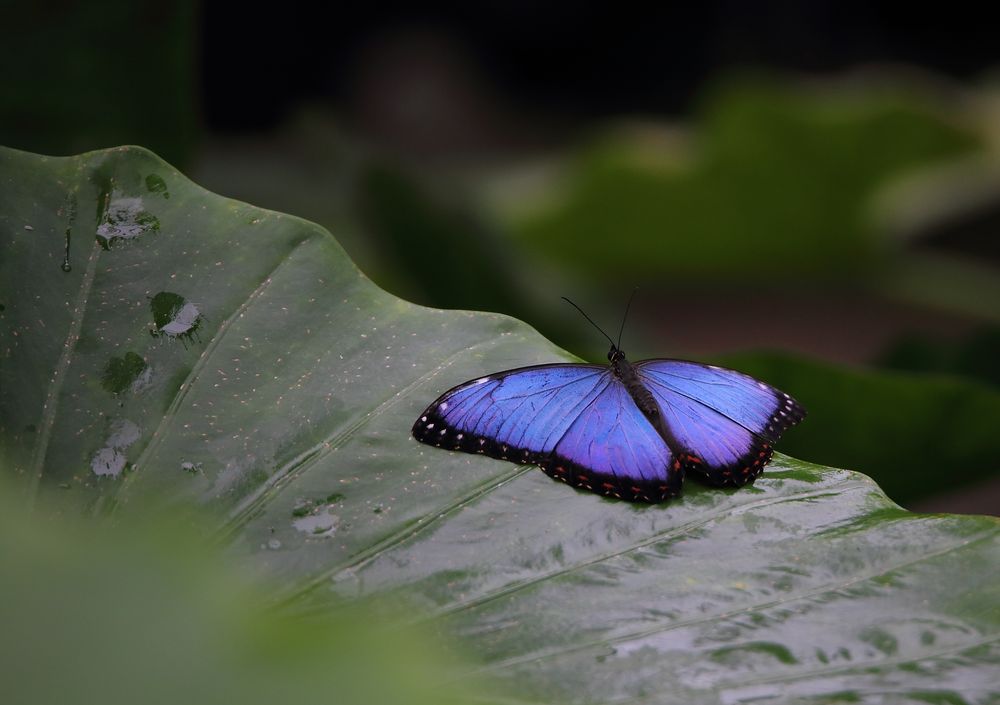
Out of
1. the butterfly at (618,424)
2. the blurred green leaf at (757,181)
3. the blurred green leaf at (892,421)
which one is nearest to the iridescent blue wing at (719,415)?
the butterfly at (618,424)

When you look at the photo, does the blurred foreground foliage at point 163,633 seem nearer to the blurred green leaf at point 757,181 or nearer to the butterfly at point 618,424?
the butterfly at point 618,424

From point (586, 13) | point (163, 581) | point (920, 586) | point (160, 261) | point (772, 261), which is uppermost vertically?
point (586, 13)

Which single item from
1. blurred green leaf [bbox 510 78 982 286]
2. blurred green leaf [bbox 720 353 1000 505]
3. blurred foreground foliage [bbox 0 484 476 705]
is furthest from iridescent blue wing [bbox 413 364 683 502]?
blurred green leaf [bbox 510 78 982 286]

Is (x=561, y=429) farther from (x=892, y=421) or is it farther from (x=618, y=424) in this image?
(x=892, y=421)

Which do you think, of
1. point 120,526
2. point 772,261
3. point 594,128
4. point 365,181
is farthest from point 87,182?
point 594,128

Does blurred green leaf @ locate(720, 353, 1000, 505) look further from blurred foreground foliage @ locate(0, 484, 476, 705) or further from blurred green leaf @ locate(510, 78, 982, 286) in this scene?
blurred green leaf @ locate(510, 78, 982, 286)

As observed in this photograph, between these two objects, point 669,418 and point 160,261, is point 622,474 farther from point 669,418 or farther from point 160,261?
point 160,261
